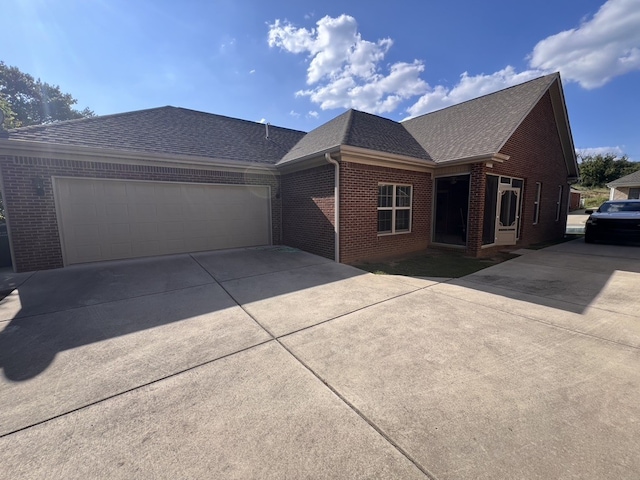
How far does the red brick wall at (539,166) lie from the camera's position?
9.89 meters

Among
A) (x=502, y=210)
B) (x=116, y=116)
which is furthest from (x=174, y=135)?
(x=502, y=210)

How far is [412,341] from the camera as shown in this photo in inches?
137

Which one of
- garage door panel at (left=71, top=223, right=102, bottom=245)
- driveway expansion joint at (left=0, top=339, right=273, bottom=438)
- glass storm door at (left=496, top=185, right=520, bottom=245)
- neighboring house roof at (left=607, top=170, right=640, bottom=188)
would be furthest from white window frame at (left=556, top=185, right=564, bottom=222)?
neighboring house roof at (left=607, top=170, right=640, bottom=188)

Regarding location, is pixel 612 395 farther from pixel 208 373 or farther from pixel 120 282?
pixel 120 282

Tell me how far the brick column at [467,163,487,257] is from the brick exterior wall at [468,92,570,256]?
0.03m

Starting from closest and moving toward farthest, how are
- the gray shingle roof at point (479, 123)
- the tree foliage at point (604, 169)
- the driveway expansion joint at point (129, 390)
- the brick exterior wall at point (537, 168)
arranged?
the driveway expansion joint at point (129, 390) < the gray shingle roof at point (479, 123) < the brick exterior wall at point (537, 168) < the tree foliage at point (604, 169)

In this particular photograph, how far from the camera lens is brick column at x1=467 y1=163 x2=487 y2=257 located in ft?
28.2

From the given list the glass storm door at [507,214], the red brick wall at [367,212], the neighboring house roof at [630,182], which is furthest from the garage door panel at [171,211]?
the neighboring house roof at [630,182]

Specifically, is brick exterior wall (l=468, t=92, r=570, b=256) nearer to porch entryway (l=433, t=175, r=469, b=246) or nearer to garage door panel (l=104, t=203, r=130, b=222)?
porch entryway (l=433, t=175, r=469, b=246)

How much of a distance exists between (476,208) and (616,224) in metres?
7.11

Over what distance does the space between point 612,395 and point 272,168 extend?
9552 millimetres

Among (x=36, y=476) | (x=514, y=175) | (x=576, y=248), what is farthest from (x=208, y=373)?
(x=576, y=248)

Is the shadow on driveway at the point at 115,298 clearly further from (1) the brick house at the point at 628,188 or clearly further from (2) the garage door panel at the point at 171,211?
→ (1) the brick house at the point at 628,188

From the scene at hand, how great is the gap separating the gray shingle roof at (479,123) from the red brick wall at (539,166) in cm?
60
